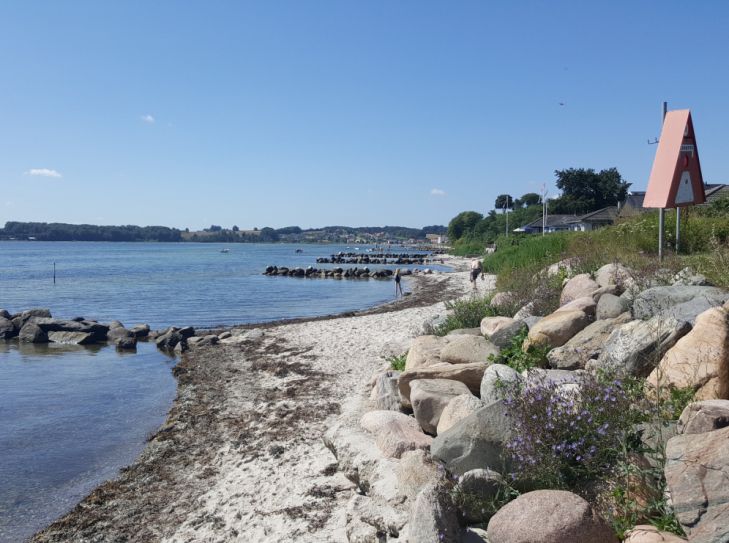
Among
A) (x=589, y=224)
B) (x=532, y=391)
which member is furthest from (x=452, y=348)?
(x=589, y=224)

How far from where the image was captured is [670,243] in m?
12.3

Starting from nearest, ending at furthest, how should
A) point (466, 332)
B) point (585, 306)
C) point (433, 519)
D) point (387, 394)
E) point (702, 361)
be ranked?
point (433, 519) < point (702, 361) < point (585, 306) < point (387, 394) < point (466, 332)

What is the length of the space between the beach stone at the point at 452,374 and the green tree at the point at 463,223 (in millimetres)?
127805

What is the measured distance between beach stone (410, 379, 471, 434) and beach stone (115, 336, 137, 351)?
16.1 meters

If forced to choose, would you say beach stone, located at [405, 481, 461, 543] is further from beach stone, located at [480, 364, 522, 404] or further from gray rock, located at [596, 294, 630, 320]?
gray rock, located at [596, 294, 630, 320]

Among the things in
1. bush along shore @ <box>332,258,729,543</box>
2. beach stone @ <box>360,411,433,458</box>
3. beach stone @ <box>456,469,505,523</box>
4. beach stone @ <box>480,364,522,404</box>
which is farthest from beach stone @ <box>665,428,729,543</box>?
beach stone @ <box>360,411,433,458</box>

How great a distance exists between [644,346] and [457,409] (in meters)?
1.95

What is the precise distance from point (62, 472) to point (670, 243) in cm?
1230

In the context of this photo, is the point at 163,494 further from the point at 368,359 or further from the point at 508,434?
the point at 368,359

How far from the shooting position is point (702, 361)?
5023 millimetres

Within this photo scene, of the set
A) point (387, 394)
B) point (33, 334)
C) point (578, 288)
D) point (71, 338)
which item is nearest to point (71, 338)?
point (71, 338)

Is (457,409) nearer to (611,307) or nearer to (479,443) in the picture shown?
(479,443)

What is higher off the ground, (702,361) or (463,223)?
(463,223)

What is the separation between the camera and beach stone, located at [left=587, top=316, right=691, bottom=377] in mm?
5551
